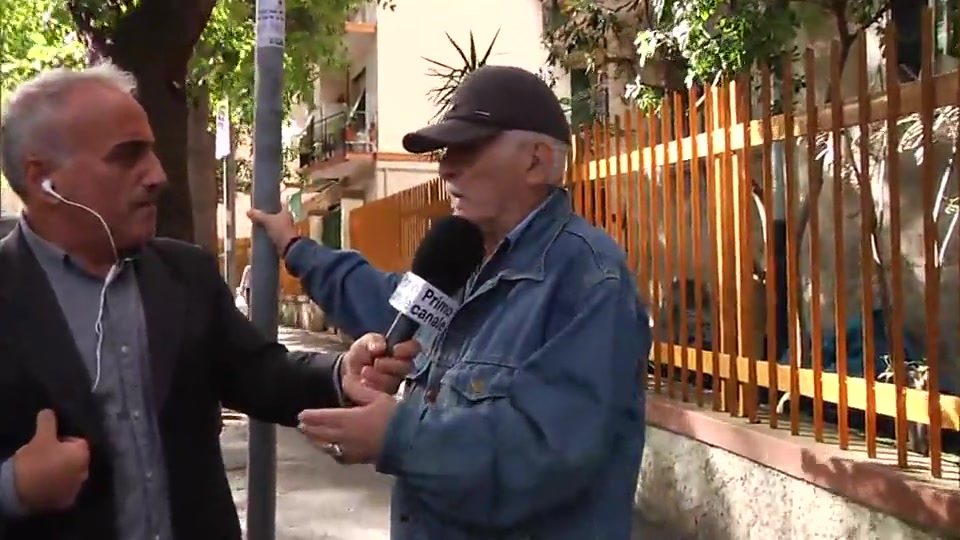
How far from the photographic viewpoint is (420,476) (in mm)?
1896

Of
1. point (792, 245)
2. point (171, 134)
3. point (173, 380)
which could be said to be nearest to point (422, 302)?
point (173, 380)

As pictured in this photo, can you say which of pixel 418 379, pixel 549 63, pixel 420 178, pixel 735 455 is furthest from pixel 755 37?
pixel 420 178

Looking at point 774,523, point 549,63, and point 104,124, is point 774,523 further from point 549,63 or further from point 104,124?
point 549,63

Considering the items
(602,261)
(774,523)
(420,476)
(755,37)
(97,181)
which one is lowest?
(774,523)

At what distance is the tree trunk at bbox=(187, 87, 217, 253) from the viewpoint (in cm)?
1010

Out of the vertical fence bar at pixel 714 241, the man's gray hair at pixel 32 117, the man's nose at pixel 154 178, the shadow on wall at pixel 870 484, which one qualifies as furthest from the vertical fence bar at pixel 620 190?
the man's gray hair at pixel 32 117

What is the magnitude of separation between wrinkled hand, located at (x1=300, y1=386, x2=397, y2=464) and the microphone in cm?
17

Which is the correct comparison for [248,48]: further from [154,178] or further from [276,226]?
[154,178]

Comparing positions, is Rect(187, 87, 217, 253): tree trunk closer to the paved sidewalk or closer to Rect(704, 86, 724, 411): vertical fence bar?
the paved sidewalk

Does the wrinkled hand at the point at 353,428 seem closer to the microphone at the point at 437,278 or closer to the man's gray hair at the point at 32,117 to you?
the microphone at the point at 437,278

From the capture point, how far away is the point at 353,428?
74.4 inches

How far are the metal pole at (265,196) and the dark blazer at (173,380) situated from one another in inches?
7.3

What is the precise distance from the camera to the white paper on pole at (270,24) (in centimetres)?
263

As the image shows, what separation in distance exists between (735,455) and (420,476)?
132 inches
